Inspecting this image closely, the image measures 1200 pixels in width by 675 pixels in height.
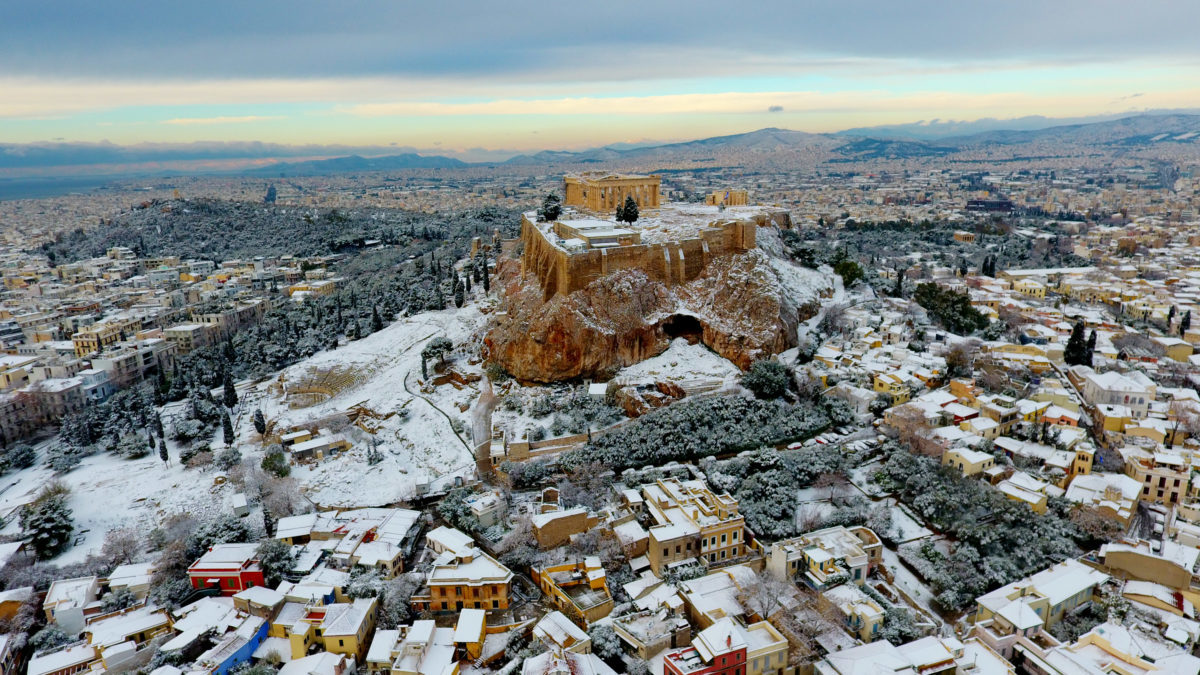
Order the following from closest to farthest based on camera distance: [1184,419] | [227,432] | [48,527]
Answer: [48,527] < [1184,419] < [227,432]

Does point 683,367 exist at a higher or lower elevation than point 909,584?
higher

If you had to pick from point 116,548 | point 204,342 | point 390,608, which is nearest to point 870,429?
point 390,608

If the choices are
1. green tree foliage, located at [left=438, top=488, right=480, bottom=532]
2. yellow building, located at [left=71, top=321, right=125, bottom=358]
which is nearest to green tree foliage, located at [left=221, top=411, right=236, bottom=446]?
green tree foliage, located at [left=438, top=488, right=480, bottom=532]

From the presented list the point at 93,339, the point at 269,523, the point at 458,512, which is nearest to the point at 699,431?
the point at 458,512

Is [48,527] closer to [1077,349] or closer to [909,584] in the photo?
[909,584]

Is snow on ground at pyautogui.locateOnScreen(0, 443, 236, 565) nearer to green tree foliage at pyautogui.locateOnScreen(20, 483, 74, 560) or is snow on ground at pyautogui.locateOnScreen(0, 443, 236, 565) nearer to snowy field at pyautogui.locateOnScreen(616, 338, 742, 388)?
green tree foliage at pyautogui.locateOnScreen(20, 483, 74, 560)

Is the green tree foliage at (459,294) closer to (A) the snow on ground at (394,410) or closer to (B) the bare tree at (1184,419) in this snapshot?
(A) the snow on ground at (394,410)

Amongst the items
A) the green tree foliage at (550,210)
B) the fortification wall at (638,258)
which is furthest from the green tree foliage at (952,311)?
the green tree foliage at (550,210)
